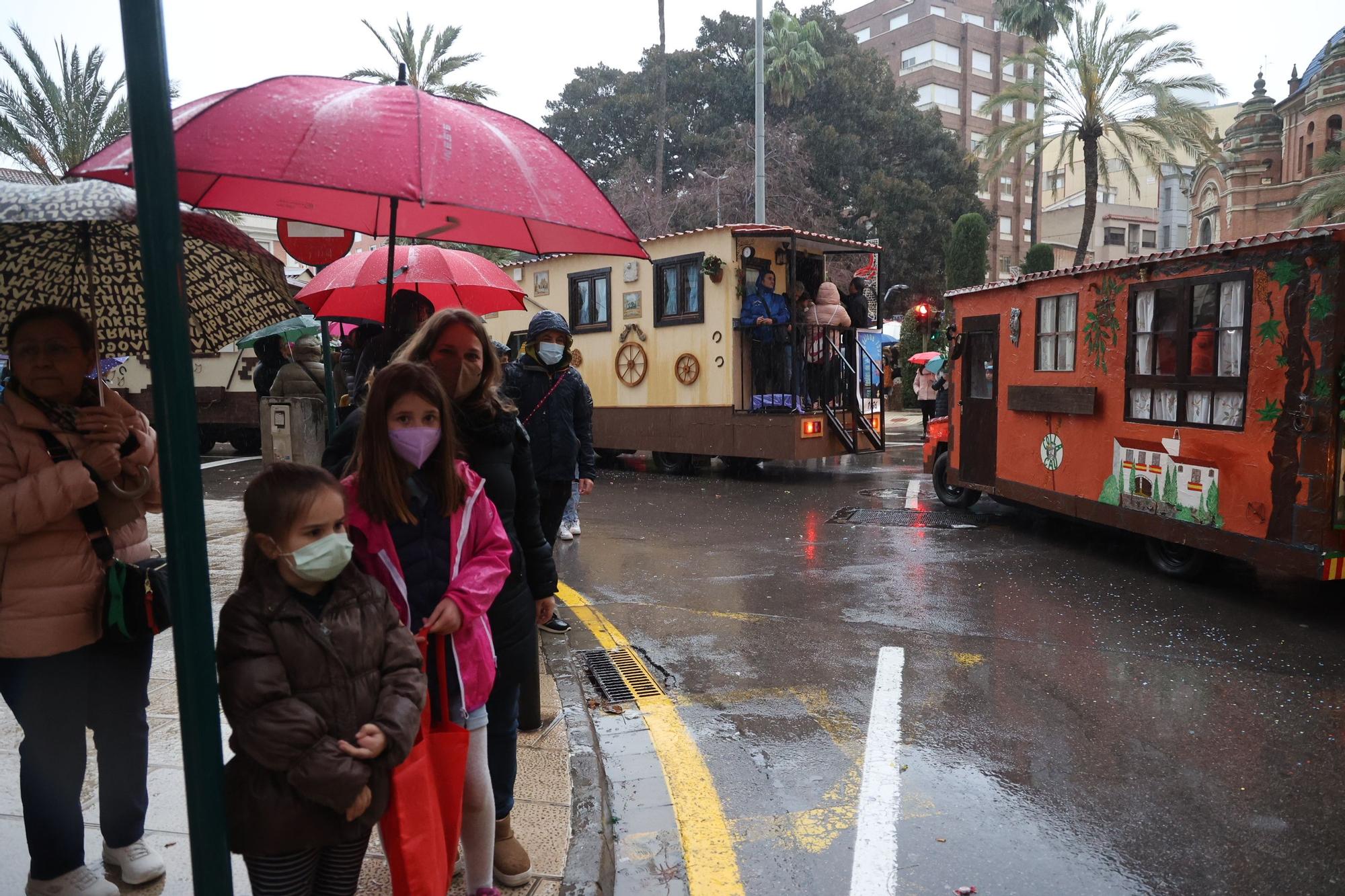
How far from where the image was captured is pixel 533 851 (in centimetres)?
324

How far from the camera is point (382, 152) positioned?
2607mm

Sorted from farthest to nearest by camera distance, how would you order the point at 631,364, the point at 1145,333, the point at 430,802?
the point at 631,364 < the point at 1145,333 < the point at 430,802

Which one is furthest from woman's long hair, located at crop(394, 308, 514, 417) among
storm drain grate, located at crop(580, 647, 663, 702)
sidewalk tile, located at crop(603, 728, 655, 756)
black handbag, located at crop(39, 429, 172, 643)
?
storm drain grate, located at crop(580, 647, 663, 702)

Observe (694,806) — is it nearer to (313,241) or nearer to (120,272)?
(120,272)

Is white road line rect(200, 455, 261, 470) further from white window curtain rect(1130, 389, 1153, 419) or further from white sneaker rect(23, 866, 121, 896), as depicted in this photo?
white sneaker rect(23, 866, 121, 896)

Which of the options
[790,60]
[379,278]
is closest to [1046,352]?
[379,278]

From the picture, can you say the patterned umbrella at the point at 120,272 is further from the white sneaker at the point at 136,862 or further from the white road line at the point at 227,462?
the white road line at the point at 227,462

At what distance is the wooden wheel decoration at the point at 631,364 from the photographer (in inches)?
595

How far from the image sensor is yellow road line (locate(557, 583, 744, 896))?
131 inches

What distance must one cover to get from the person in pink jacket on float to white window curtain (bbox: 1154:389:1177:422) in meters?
6.26

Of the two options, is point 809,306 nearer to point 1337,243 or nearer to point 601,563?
point 601,563

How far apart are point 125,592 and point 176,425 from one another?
107 centimetres

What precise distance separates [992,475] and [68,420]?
28.9 feet

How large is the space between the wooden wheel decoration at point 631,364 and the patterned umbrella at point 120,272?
37.9 ft
